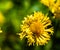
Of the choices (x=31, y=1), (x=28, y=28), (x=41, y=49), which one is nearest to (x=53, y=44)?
(x=41, y=49)

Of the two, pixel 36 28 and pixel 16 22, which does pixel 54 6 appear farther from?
pixel 16 22

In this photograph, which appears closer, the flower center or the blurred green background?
the flower center

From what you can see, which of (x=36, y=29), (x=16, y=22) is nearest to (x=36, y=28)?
(x=36, y=29)

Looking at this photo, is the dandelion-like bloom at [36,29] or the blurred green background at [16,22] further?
the blurred green background at [16,22]

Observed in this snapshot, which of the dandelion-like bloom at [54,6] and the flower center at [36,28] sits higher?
the dandelion-like bloom at [54,6]

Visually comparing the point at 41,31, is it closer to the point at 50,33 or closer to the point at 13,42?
the point at 50,33

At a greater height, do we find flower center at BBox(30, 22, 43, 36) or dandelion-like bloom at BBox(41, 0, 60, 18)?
dandelion-like bloom at BBox(41, 0, 60, 18)
